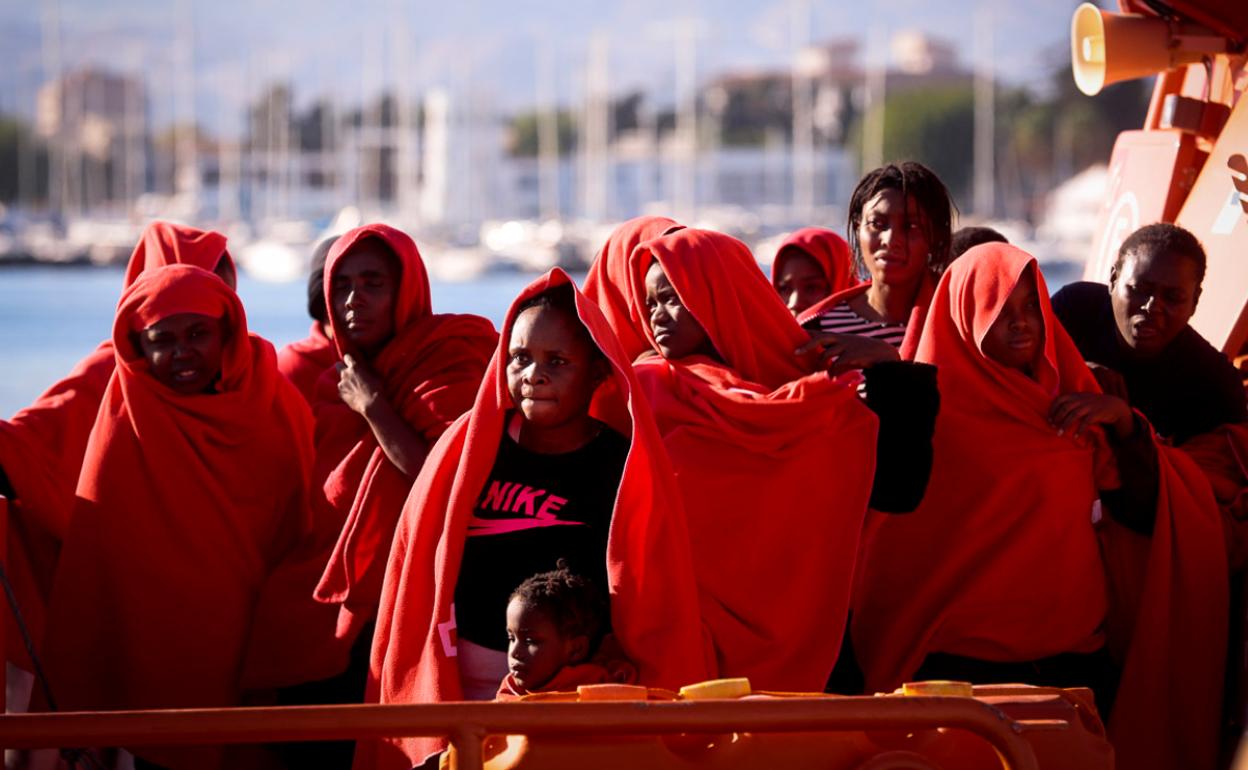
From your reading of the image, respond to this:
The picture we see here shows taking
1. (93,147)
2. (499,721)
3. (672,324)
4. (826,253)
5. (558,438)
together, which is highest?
(93,147)

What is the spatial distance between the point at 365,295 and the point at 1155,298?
2165 millimetres

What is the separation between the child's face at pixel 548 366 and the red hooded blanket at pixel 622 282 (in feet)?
2.16

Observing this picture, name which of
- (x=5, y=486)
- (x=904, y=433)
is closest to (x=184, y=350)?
(x=5, y=486)

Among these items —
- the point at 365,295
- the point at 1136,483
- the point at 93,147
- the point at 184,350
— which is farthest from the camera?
the point at 93,147

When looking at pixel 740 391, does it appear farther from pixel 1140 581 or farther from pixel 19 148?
pixel 19 148

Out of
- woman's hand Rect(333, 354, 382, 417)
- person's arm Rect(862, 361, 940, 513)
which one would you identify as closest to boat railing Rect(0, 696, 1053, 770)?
person's arm Rect(862, 361, 940, 513)

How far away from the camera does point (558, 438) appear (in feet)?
14.2

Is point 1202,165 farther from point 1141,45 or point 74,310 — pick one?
point 74,310

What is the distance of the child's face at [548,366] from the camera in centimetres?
423

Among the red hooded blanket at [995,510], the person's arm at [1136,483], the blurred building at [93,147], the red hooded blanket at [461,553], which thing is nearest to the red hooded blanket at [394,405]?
the red hooded blanket at [461,553]

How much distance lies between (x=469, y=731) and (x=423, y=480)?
112cm

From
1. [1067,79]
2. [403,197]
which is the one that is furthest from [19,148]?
[1067,79]

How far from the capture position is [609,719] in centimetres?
331

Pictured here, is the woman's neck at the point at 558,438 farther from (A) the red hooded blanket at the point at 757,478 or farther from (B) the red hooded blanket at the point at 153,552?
(B) the red hooded blanket at the point at 153,552
